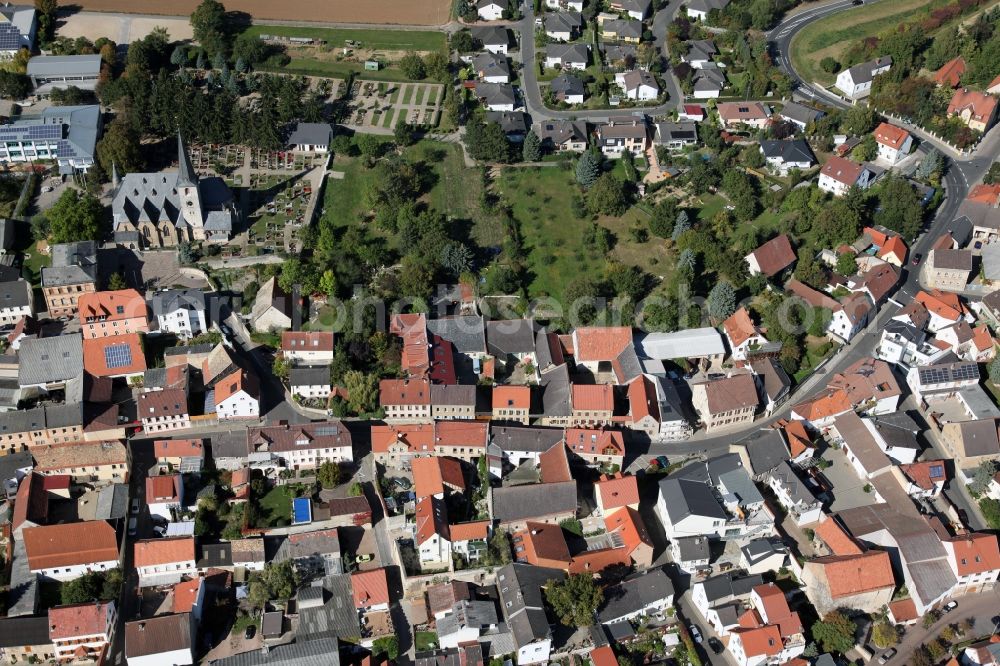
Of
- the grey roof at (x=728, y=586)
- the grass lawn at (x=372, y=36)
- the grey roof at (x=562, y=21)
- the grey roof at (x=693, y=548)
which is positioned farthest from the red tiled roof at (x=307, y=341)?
the grey roof at (x=562, y=21)

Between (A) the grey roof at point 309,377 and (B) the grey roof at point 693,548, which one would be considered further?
(A) the grey roof at point 309,377

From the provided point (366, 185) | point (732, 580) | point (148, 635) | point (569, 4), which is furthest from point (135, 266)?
point (569, 4)

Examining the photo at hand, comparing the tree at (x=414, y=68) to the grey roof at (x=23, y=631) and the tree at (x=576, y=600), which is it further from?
the grey roof at (x=23, y=631)

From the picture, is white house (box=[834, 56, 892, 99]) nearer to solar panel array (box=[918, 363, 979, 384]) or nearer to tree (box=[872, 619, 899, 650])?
solar panel array (box=[918, 363, 979, 384])

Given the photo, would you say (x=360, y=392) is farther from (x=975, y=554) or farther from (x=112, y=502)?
(x=975, y=554)

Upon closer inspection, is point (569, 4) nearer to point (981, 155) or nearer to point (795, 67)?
point (795, 67)
